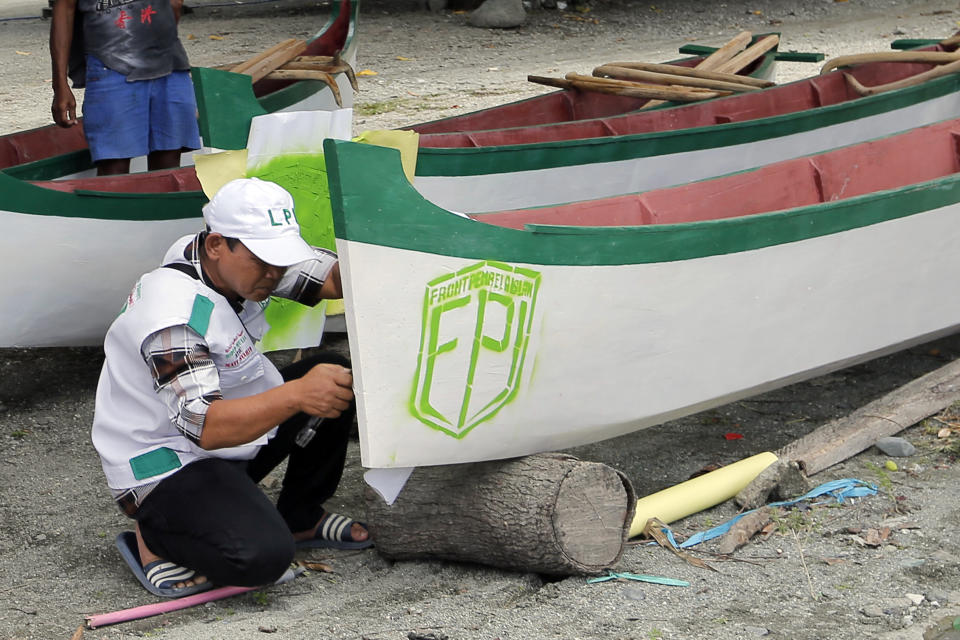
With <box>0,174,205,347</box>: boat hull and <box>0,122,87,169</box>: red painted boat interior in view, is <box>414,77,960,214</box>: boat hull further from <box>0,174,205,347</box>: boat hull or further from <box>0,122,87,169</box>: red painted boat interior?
<box>0,122,87,169</box>: red painted boat interior

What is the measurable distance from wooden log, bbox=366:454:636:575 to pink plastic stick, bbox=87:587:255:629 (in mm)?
458

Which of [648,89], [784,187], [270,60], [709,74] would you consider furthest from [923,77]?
[270,60]

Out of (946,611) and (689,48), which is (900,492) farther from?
(689,48)

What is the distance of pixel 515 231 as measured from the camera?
10.2ft

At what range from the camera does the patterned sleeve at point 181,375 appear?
2.91m

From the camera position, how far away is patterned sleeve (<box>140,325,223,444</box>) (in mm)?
2912

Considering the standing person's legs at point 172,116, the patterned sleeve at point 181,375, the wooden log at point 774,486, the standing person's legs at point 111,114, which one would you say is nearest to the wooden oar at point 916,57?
the wooden log at point 774,486

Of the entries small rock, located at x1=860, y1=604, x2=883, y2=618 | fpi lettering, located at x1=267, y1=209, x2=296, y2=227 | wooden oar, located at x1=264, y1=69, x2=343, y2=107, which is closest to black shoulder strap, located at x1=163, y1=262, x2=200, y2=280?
fpi lettering, located at x1=267, y1=209, x2=296, y2=227

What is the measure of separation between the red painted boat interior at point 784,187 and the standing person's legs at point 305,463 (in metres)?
0.81

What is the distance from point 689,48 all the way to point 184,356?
18.0 ft

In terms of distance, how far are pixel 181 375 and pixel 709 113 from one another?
4051 mm

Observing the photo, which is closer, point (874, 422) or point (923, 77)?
point (874, 422)

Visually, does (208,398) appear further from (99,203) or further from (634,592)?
(99,203)

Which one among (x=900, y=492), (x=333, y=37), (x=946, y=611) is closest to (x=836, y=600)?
(x=946, y=611)
